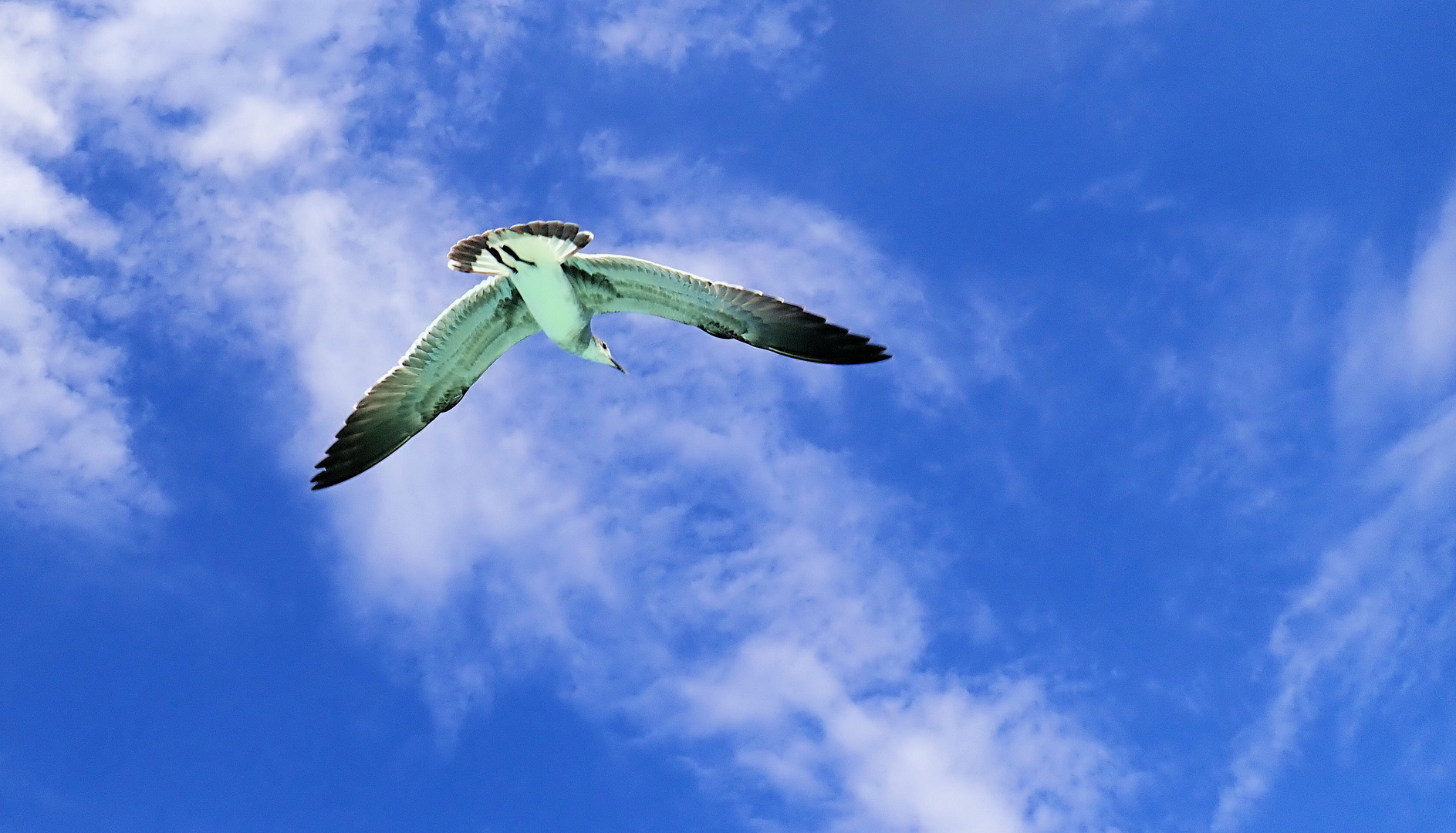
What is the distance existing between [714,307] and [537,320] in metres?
2.51

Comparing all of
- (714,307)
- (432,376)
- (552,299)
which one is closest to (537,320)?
(552,299)

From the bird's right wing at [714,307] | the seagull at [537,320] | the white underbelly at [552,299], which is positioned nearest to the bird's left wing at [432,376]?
the seagull at [537,320]

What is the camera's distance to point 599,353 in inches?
700

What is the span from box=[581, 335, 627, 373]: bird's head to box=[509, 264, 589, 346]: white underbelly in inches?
27.7

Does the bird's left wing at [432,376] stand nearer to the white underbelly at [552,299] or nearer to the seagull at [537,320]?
the seagull at [537,320]

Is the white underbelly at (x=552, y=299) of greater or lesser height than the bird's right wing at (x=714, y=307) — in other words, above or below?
below

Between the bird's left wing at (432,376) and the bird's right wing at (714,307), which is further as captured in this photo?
the bird's left wing at (432,376)

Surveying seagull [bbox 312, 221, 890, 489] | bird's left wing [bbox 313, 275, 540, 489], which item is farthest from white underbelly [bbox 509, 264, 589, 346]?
bird's left wing [bbox 313, 275, 540, 489]

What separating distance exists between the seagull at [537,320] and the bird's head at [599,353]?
0.07 ft

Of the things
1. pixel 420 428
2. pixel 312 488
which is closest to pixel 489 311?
pixel 420 428

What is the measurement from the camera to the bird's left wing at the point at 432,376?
1686 cm

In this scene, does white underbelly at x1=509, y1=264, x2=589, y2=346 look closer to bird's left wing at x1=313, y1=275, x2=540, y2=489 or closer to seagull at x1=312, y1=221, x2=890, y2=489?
seagull at x1=312, y1=221, x2=890, y2=489

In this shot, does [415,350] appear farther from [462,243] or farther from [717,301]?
[717,301]

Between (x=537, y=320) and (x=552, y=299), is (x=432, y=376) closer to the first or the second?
(x=537, y=320)
